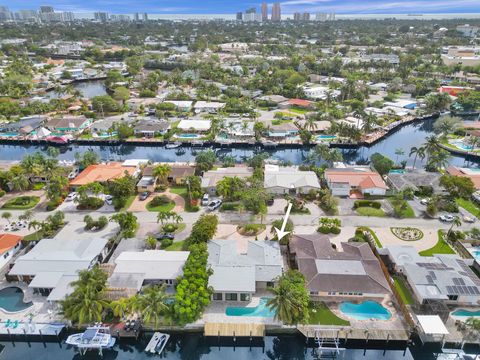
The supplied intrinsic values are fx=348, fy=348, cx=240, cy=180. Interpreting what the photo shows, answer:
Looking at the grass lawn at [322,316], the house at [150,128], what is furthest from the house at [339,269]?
the house at [150,128]

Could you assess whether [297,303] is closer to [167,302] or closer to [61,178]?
[167,302]

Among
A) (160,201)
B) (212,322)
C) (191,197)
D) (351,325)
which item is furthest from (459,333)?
(160,201)

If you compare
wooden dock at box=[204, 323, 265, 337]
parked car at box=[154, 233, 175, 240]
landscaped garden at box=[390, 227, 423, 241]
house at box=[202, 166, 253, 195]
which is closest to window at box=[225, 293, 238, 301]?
wooden dock at box=[204, 323, 265, 337]

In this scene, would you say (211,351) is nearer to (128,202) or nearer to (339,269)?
(339,269)

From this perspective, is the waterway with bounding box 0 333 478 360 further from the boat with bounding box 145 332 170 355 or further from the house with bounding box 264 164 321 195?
the house with bounding box 264 164 321 195

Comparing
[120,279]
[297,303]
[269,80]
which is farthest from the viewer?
[269,80]
